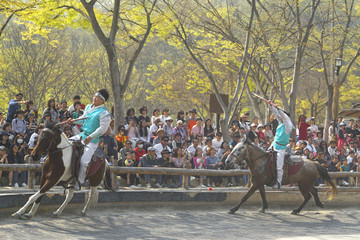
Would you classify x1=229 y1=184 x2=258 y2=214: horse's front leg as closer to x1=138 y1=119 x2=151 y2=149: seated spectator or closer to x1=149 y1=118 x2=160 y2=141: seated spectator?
x1=138 y1=119 x2=151 y2=149: seated spectator

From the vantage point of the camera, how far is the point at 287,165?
14.0 m

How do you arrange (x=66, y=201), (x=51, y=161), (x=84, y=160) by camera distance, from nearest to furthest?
(x=51, y=161)
(x=84, y=160)
(x=66, y=201)

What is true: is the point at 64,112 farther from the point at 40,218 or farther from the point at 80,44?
the point at 80,44

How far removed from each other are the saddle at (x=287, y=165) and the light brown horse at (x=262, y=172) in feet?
0.25

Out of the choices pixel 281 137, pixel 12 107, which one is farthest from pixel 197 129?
pixel 12 107

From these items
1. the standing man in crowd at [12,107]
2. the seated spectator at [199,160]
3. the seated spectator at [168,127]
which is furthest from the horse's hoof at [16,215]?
the seated spectator at [168,127]

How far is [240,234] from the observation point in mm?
10602

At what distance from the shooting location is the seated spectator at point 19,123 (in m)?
15.4

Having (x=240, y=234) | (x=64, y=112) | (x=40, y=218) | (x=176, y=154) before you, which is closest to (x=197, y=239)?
(x=240, y=234)

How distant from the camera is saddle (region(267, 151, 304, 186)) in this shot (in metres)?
13.7

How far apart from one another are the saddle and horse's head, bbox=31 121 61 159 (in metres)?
5.97

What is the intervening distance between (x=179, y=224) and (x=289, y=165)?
13.3ft

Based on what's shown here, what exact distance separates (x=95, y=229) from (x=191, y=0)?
1674 centimetres

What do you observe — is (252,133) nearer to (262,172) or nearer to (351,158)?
(351,158)
